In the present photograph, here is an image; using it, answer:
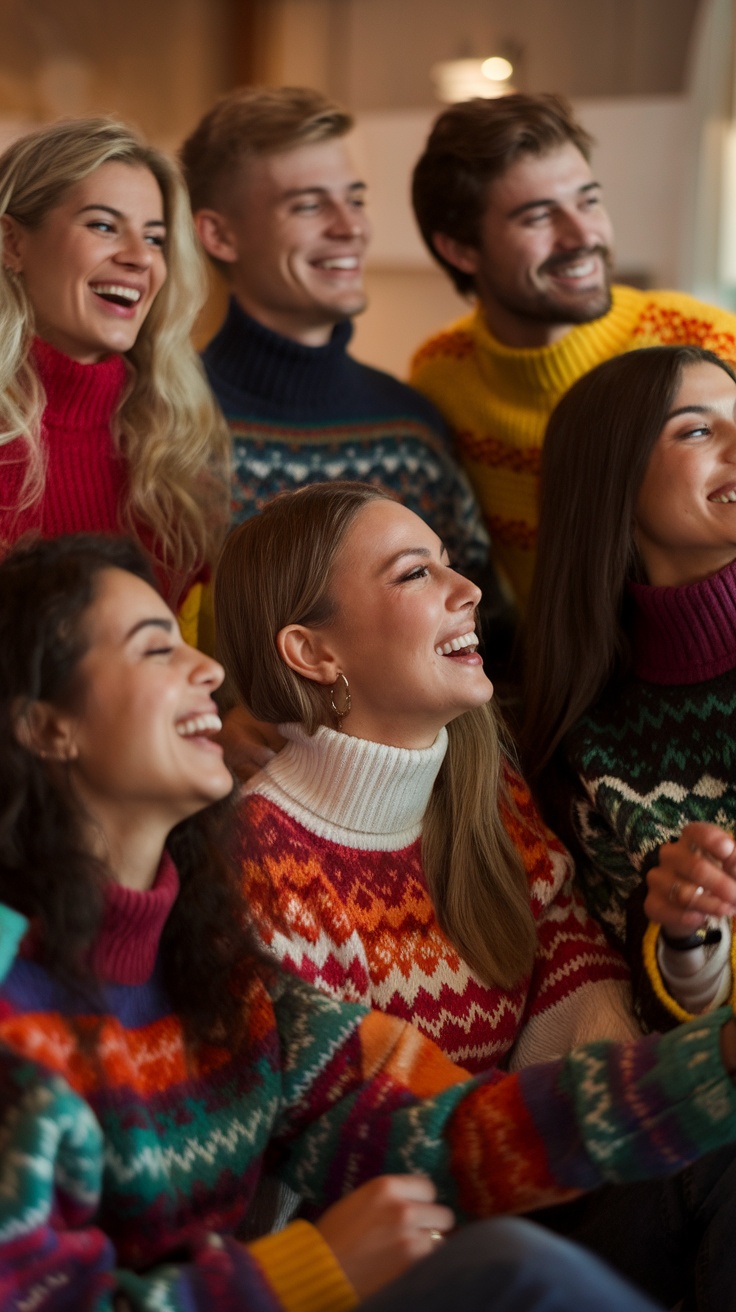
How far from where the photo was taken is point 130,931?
3.93ft

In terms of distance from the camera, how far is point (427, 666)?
5.14 ft

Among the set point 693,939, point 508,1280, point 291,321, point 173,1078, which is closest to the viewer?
point 508,1280

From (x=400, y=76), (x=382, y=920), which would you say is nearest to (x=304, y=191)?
(x=382, y=920)

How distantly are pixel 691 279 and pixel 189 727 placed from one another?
3627mm

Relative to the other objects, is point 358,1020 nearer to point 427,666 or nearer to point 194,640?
point 427,666

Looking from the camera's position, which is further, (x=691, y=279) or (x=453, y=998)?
(x=691, y=279)

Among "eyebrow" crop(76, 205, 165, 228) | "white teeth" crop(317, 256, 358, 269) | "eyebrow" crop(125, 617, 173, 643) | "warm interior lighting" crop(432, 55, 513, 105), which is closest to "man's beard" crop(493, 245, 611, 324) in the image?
"white teeth" crop(317, 256, 358, 269)

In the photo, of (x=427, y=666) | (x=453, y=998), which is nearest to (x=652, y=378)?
(x=427, y=666)

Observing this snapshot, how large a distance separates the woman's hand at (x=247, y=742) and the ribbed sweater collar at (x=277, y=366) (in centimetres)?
87

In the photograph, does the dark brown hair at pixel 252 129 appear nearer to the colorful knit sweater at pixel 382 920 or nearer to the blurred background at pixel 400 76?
the colorful knit sweater at pixel 382 920

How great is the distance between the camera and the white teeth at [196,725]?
48.8 inches

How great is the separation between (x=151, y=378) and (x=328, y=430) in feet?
1.33

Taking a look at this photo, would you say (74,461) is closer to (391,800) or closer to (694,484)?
(391,800)

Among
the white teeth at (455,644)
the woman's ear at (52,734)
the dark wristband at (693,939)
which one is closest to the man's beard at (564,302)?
the white teeth at (455,644)
